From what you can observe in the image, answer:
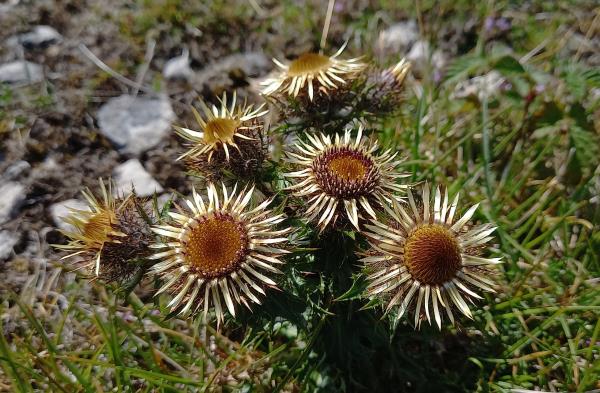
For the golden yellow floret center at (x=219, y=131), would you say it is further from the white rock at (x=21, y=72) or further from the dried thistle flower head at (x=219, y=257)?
the white rock at (x=21, y=72)

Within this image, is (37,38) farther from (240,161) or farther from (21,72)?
(240,161)

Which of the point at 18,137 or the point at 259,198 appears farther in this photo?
the point at 18,137

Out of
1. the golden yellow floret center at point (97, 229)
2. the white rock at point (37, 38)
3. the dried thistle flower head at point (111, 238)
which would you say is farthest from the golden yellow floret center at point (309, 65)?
the white rock at point (37, 38)

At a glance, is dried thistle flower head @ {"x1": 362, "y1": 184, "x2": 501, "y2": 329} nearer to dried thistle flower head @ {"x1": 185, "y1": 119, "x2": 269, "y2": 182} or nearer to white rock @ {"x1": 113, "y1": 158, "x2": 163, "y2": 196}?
dried thistle flower head @ {"x1": 185, "y1": 119, "x2": 269, "y2": 182}

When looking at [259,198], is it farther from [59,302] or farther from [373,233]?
[59,302]

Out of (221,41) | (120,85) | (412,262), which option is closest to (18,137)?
(120,85)

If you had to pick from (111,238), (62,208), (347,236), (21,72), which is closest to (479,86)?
(347,236)

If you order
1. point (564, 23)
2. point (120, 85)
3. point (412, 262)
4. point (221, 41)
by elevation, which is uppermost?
point (564, 23)
